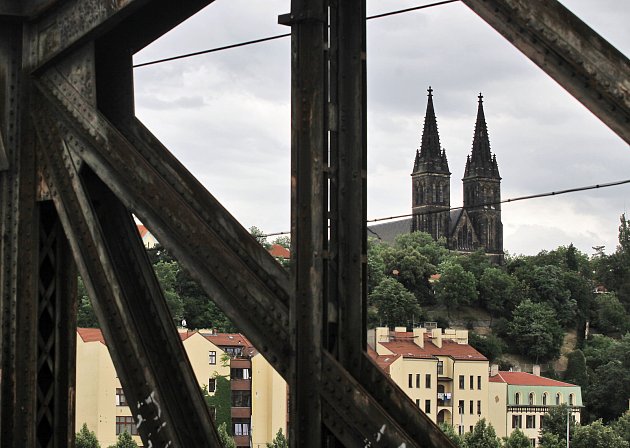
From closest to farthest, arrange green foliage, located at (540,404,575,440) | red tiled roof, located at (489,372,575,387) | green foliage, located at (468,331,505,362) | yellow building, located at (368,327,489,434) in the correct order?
1. yellow building, located at (368,327,489,434)
2. green foliage, located at (540,404,575,440)
3. red tiled roof, located at (489,372,575,387)
4. green foliage, located at (468,331,505,362)

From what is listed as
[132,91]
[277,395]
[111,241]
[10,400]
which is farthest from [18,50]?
[277,395]

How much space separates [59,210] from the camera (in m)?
6.64

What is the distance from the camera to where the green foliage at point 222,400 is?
282ft

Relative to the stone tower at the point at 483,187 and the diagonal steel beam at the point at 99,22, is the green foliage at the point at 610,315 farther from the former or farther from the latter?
the diagonal steel beam at the point at 99,22

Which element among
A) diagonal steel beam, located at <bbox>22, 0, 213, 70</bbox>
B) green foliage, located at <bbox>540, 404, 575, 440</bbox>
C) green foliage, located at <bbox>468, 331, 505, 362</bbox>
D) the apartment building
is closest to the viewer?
diagonal steel beam, located at <bbox>22, 0, 213, 70</bbox>

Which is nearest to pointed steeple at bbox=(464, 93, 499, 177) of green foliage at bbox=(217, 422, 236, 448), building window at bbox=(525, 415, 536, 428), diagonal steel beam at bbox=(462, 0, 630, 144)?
building window at bbox=(525, 415, 536, 428)

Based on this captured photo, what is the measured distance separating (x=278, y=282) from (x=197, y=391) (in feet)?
2.28

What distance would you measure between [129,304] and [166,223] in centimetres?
49

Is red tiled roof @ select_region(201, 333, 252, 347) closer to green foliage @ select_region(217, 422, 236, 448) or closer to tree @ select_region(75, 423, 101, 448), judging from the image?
green foliage @ select_region(217, 422, 236, 448)

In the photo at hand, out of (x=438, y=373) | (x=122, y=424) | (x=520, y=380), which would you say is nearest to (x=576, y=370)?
(x=520, y=380)

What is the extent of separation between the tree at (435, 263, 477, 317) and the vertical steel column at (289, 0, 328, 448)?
13799cm

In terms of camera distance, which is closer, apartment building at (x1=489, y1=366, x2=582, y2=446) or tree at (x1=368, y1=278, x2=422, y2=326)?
apartment building at (x1=489, y1=366, x2=582, y2=446)

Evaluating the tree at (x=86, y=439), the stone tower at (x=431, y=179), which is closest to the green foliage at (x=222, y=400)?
the tree at (x=86, y=439)

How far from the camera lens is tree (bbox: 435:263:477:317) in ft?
469
